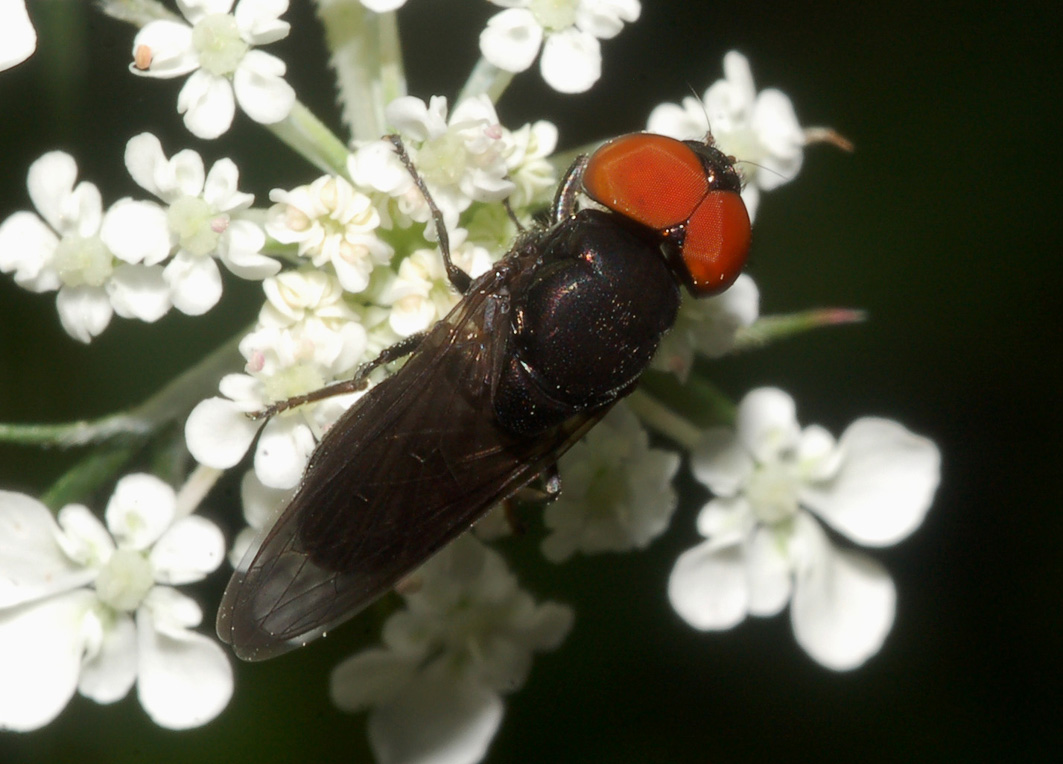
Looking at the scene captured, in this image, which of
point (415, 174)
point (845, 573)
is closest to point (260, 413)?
point (415, 174)

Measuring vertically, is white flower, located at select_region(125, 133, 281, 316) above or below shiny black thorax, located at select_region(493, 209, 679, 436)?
above

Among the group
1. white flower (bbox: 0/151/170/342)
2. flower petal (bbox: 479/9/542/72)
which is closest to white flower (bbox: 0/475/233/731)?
white flower (bbox: 0/151/170/342)

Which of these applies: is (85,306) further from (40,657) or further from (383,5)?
(383,5)

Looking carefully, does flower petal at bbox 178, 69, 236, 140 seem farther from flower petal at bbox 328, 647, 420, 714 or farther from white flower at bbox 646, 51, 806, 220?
flower petal at bbox 328, 647, 420, 714

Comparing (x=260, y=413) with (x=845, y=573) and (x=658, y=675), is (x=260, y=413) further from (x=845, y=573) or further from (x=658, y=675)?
(x=658, y=675)

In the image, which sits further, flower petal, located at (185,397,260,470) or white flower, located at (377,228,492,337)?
white flower, located at (377,228,492,337)

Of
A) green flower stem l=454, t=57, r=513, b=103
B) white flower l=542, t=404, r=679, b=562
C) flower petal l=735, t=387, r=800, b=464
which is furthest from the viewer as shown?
flower petal l=735, t=387, r=800, b=464

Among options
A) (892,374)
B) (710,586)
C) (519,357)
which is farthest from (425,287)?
(892,374)

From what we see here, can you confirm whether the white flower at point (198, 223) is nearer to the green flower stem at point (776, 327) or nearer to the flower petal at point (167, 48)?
the flower petal at point (167, 48)
